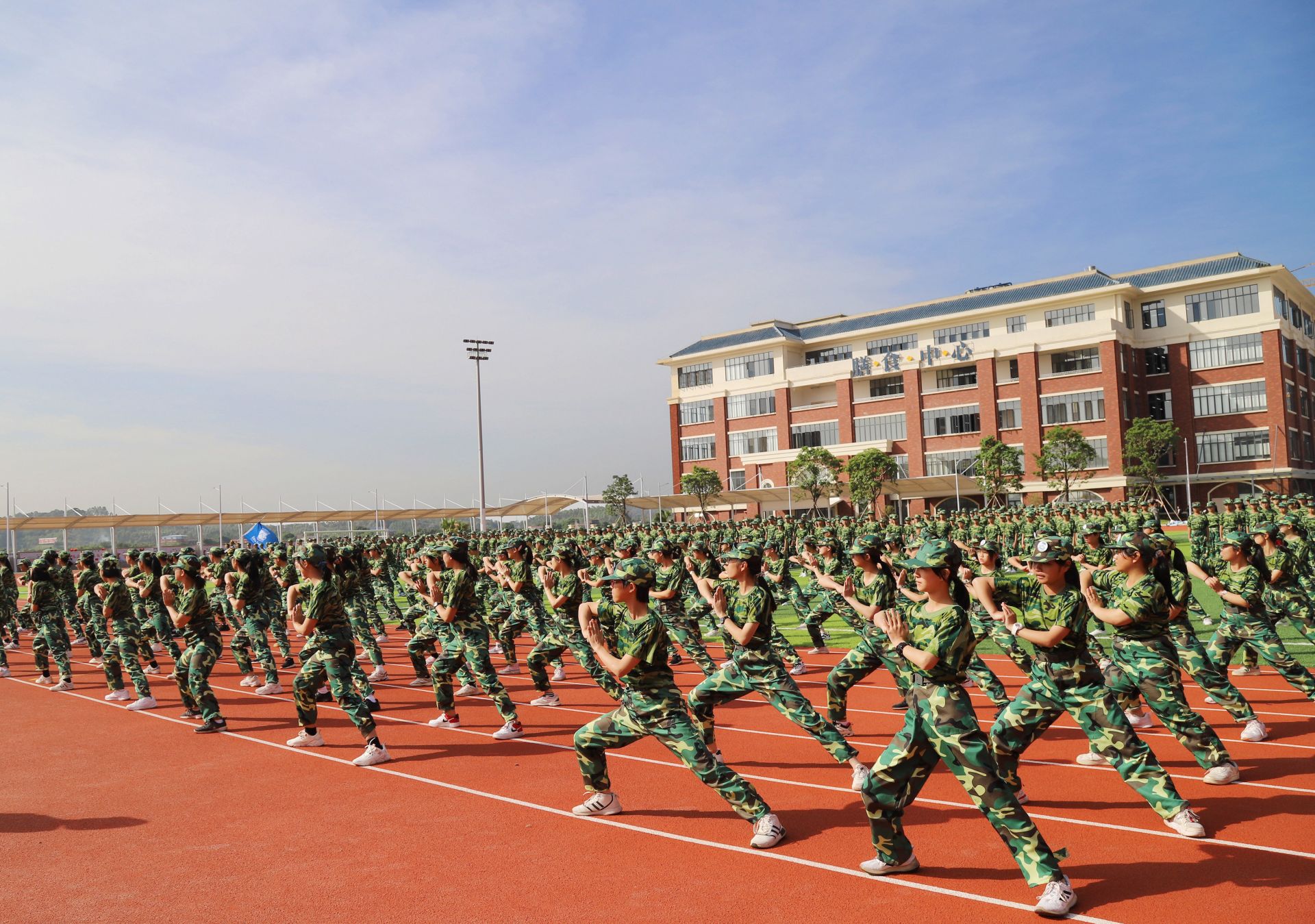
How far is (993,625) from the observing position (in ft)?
32.3

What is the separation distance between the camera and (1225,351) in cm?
5391

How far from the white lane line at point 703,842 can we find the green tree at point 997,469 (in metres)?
46.7

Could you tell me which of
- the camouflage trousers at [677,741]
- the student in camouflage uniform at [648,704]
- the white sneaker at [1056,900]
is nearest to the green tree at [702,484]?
the camouflage trousers at [677,741]

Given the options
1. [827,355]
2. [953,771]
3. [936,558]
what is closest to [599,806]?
[953,771]

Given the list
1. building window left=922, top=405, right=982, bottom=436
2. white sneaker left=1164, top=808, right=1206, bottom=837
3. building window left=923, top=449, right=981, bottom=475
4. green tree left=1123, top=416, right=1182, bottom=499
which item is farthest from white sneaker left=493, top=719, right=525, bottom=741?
building window left=922, top=405, right=982, bottom=436

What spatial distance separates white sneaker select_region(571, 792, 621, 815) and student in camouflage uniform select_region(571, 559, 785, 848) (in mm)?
528

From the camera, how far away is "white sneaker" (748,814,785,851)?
5883mm

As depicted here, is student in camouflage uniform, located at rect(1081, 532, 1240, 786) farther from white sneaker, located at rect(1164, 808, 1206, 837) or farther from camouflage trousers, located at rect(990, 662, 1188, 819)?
white sneaker, located at rect(1164, 808, 1206, 837)

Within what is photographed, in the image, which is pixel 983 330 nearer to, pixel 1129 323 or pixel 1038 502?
pixel 1129 323

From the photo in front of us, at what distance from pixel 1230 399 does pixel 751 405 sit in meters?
30.6

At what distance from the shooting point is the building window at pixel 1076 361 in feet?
178

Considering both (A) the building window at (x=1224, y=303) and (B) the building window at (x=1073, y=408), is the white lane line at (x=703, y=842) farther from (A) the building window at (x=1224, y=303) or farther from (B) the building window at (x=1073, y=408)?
(A) the building window at (x=1224, y=303)

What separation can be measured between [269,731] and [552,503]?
58866mm

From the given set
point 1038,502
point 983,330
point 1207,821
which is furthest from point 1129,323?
point 1207,821
